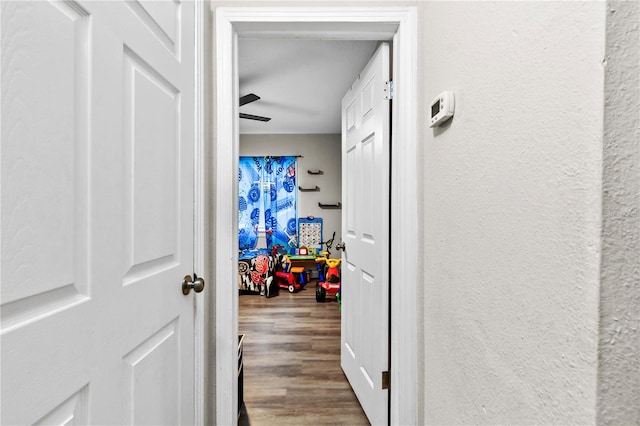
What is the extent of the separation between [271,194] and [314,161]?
3.18 feet

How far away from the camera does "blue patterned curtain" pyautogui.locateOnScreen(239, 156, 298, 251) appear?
573 centimetres

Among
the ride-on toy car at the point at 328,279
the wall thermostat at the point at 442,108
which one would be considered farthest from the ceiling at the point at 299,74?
the ride-on toy car at the point at 328,279

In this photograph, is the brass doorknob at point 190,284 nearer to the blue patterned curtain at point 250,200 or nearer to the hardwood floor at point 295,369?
the hardwood floor at point 295,369

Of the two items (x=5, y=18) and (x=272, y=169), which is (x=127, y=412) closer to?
(x=5, y=18)

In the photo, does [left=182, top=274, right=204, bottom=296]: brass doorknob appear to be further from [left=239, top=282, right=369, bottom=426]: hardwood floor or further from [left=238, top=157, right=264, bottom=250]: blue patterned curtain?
[left=238, top=157, right=264, bottom=250]: blue patterned curtain

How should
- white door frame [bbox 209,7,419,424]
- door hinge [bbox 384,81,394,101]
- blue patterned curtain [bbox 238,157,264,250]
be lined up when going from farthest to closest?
blue patterned curtain [bbox 238,157,264,250] → door hinge [bbox 384,81,394,101] → white door frame [bbox 209,7,419,424]

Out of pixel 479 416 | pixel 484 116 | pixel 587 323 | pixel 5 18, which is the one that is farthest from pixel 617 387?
pixel 5 18

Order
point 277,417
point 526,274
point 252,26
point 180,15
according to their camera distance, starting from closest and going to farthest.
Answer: point 526,274 → point 180,15 → point 252,26 → point 277,417

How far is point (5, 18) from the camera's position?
483 millimetres

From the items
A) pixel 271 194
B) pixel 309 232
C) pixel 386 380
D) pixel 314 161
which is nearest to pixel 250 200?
pixel 271 194

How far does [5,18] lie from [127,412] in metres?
0.83

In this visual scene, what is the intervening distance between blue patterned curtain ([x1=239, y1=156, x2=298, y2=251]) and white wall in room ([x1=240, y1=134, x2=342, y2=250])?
0.14 m

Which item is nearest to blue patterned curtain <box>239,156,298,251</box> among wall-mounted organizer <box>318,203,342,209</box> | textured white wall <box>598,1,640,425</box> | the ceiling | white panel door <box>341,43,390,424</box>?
wall-mounted organizer <box>318,203,342,209</box>

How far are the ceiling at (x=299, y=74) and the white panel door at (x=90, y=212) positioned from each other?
5.43 ft
